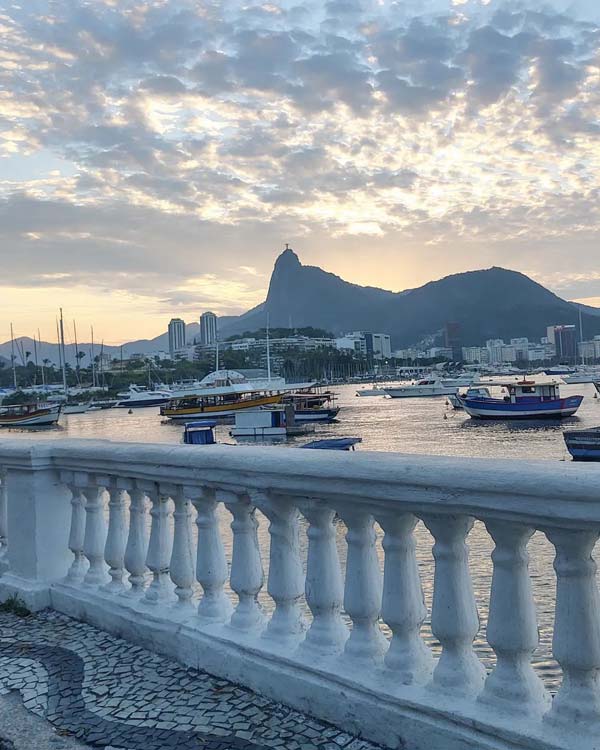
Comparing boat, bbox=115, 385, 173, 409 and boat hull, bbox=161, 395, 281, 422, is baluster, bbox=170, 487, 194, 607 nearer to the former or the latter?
boat hull, bbox=161, 395, 281, 422

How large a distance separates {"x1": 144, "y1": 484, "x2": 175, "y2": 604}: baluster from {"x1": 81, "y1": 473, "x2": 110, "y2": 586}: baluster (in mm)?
550

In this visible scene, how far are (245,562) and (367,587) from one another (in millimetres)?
687

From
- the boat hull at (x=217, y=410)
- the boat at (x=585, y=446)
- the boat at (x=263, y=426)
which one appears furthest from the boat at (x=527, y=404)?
the boat at (x=585, y=446)

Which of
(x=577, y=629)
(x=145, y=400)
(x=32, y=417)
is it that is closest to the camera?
(x=577, y=629)

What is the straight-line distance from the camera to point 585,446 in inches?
1120

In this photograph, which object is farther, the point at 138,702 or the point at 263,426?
the point at 263,426

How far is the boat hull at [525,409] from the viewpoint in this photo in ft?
173

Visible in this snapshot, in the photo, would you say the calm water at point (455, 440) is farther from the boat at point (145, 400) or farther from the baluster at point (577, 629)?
the boat at point (145, 400)

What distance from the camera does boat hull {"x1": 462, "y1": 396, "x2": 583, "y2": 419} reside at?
52719mm

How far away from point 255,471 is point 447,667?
3.35 feet

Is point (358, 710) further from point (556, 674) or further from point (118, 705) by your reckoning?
point (556, 674)

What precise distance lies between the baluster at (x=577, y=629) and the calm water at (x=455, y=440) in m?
0.24

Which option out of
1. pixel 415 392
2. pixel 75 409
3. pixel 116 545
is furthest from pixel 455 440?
pixel 75 409

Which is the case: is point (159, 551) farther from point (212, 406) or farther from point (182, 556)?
point (212, 406)
